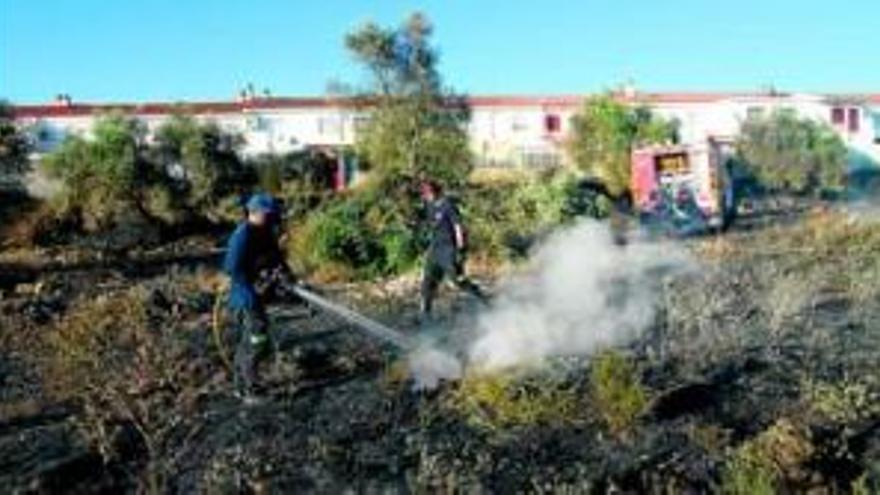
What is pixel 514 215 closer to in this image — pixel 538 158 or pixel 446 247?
pixel 446 247

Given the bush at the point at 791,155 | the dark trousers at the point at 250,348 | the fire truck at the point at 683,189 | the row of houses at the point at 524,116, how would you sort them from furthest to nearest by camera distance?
the row of houses at the point at 524,116
the bush at the point at 791,155
the fire truck at the point at 683,189
the dark trousers at the point at 250,348

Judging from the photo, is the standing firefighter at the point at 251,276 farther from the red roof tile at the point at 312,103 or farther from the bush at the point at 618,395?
the red roof tile at the point at 312,103

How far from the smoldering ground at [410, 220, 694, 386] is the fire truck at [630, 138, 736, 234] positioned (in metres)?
9.42

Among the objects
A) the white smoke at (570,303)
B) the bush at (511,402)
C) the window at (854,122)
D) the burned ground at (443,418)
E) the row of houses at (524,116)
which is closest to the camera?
the burned ground at (443,418)

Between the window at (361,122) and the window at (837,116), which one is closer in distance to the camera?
the window at (361,122)

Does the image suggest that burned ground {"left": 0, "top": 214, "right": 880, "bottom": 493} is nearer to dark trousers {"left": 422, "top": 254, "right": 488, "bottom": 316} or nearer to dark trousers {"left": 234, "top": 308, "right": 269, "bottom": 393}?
dark trousers {"left": 234, "top": 308, "right": 269, "bottom": 393}

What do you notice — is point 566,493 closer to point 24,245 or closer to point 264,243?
point 264,243

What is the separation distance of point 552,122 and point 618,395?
6010 cm

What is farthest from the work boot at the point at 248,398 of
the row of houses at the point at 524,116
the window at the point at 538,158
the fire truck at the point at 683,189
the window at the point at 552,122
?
the window at the point at 552,122

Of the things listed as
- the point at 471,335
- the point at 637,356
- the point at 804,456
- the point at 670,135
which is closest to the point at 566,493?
the point at 804,456

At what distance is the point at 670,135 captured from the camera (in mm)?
58594

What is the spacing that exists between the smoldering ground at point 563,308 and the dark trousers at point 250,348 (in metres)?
1.26

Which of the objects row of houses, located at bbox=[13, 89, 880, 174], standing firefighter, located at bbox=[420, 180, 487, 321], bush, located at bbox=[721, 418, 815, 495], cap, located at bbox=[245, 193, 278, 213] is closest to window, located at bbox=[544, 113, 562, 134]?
row of houses, located at bbox=[13, 89, 880, 174]

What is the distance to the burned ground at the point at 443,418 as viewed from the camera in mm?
10031
